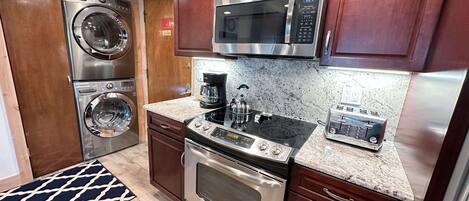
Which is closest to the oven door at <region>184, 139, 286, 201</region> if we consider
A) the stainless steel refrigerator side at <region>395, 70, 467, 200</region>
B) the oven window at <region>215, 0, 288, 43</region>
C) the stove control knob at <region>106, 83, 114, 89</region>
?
the stainless steel refrigerator side at <region>395, 70, 467, 200</region>

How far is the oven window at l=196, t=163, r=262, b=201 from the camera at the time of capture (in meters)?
1.17

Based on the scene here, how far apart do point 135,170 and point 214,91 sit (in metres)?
1.44

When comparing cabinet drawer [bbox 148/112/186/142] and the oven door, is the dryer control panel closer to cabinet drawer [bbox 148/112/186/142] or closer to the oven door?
cabinet drawer [bbox 148/112/186/142]

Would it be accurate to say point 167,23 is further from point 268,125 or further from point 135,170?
point 268,125

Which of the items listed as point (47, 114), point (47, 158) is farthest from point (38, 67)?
point (47, 158)

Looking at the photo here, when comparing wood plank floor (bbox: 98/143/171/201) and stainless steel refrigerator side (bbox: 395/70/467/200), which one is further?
wood plank floor (bbox: 98/143/171/201)

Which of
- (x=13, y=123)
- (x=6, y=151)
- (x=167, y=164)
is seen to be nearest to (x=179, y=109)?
(x=167, y=164)

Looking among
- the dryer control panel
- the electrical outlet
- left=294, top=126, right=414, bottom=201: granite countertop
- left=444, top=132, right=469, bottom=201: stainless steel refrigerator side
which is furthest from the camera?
the dryer control panel

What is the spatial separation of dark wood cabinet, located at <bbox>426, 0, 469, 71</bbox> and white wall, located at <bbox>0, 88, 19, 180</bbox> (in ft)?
10.1

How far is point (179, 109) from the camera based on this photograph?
167cm

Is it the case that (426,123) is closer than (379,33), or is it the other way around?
(426,123)

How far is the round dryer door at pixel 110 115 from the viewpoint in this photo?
2346mm

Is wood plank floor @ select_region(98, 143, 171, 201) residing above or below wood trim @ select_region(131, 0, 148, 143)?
below

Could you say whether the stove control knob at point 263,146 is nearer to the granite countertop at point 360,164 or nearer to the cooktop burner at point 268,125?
the cooktop burner at point 268,125
